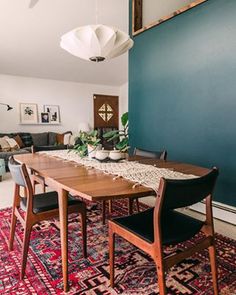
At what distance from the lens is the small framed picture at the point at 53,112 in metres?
6.44

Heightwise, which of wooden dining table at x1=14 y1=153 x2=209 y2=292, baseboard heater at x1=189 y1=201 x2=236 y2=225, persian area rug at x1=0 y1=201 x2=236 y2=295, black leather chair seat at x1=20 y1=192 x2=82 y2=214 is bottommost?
persian area rug at x1=0 y1=201 x2=236 y2=295

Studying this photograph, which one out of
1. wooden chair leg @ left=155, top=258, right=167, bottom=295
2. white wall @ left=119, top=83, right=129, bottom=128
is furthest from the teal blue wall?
white wall @ left=119, top=83, right=129, bottom=128

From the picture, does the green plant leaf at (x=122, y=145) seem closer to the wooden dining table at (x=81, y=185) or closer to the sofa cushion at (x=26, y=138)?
the wooden dining table at (x=81, y=185)

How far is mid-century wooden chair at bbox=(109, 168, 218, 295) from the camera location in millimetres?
1107

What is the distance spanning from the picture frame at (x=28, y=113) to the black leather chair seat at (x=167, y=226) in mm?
5265

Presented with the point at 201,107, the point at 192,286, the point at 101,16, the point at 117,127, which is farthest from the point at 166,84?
the point at 117,127

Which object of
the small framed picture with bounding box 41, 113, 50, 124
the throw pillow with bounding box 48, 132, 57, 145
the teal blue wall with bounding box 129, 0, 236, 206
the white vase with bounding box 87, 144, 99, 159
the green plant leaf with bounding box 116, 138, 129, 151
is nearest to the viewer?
the white vase with bounding box 87, 144, 99, 159

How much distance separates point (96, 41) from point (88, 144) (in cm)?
87

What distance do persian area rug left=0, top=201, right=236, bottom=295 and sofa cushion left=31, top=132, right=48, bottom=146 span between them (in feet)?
13.1

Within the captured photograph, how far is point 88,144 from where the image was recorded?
2182mm

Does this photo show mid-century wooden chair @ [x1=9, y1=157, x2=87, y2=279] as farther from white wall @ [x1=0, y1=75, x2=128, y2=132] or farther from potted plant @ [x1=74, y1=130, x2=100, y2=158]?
white wall @ [x1=0, y1=75, x2=128, y2=132]

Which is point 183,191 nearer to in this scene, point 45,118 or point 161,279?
point 161,279

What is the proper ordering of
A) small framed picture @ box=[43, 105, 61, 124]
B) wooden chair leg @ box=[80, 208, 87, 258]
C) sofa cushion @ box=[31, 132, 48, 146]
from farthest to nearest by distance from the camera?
small framed picture @ box=[43, 105, 61, 124]
sofa cushion @ box=[31, 132, 48, 146]
wooden chair leg @ box=[80, 208, 87, 258]

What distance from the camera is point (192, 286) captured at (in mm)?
1501
